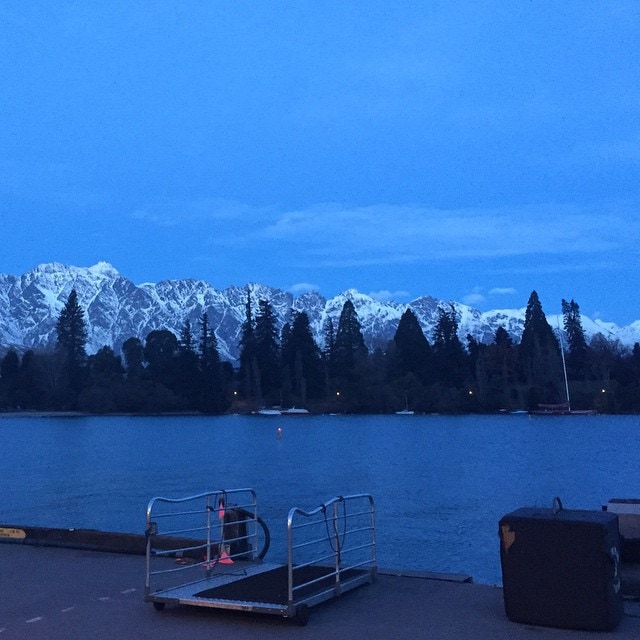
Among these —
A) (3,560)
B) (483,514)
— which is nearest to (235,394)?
(483,514)

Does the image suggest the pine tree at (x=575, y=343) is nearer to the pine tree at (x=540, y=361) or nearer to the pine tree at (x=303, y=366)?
the pine tree at (x=540, y=361)

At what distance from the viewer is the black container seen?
315 inches

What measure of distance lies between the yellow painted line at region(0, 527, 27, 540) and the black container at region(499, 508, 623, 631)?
8.15m

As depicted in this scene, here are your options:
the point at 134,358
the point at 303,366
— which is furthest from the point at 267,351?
the point at 134,358

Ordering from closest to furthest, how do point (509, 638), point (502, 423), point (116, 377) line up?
point (509, 638), point (502, 423), point (116, 377)

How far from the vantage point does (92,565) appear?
11.8m

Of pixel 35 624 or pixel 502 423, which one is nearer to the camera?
pixel 35 624

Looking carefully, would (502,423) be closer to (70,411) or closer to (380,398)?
(380,398)

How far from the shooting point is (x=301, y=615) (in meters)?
8.41

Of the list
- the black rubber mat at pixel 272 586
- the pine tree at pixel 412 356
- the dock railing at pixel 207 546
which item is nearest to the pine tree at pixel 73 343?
the pine tree at pixel 412 356

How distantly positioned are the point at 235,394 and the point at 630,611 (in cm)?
15538

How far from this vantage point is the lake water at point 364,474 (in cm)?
3186

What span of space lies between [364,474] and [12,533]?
42965mm

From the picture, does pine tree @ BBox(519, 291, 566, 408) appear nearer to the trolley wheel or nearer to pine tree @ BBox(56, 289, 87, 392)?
pine tree @ BBox(56, 289, 87, 392)
